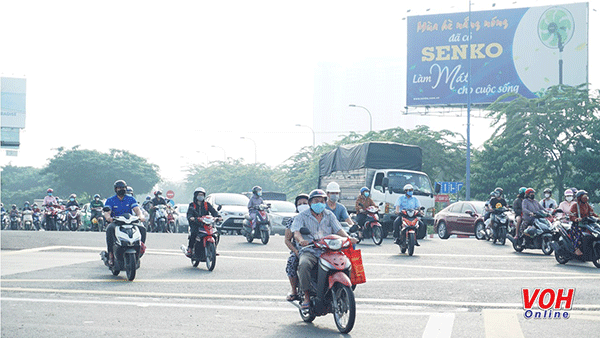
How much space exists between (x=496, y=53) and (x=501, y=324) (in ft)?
146

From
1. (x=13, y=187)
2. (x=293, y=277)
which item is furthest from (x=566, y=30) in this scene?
(x=13, y=187)

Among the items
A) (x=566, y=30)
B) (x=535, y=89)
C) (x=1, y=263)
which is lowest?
(x=1, y=263)

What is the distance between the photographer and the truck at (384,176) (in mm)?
26328

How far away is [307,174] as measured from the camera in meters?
61.7


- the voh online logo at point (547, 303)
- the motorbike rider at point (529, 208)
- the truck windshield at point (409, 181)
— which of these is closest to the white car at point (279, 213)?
the truck windshield at point (409, 181)

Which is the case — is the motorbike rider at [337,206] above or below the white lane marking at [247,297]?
above

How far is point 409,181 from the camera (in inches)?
1060

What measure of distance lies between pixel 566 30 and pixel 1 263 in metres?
42.1

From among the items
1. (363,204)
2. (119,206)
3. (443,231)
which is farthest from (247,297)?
(443,231)

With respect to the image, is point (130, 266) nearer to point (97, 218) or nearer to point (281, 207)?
point (281, 207)

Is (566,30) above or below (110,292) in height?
above

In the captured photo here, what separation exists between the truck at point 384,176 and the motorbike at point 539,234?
6.31m

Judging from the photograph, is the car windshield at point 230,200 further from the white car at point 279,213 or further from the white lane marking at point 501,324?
the white lane marking at point 501,324

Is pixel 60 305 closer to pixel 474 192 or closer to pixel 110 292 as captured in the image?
pixel 110 292
